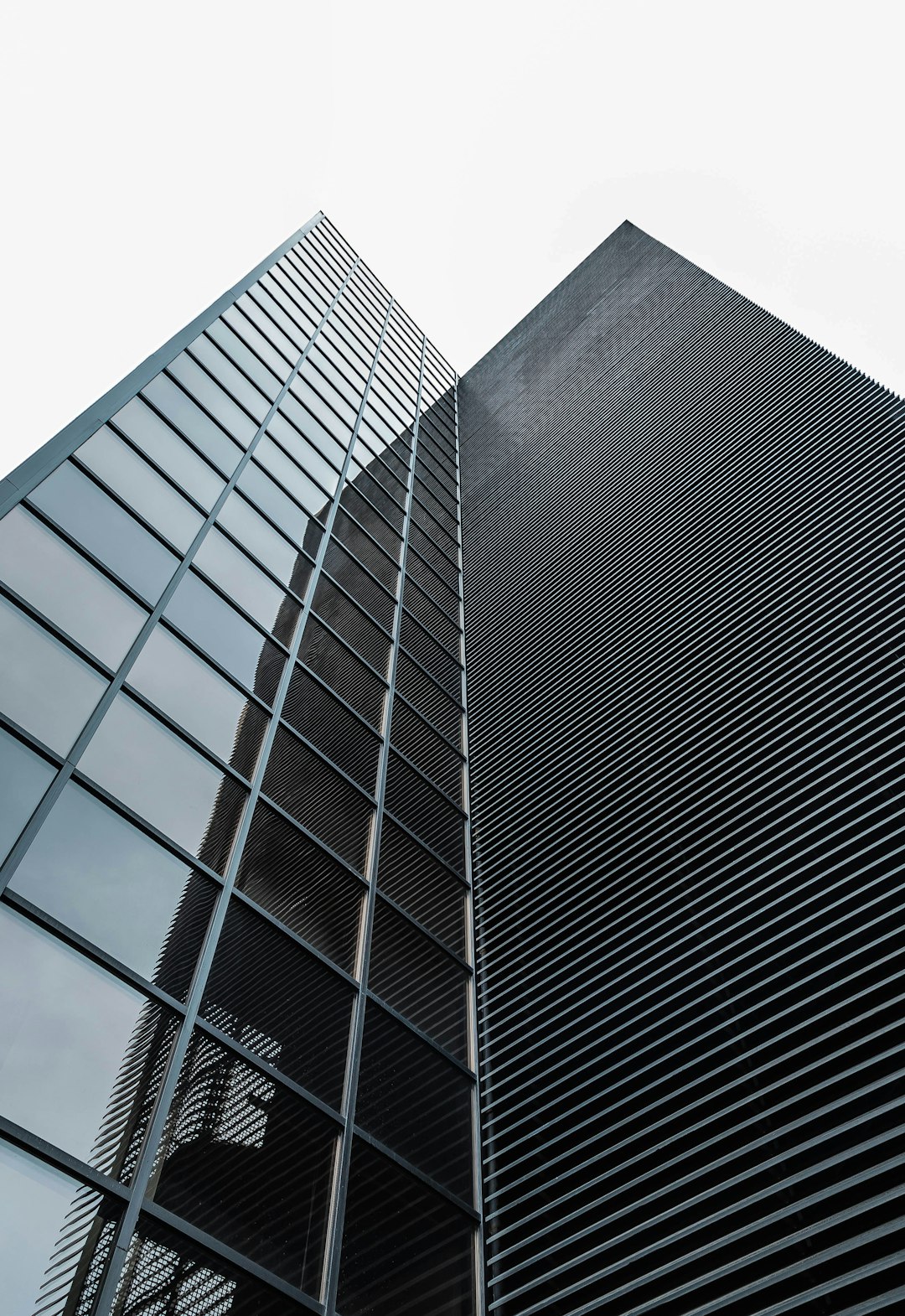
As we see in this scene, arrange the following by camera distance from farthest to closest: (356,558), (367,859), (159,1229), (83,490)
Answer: (356,558) → (367,859) → (83,490) → (159,1229)

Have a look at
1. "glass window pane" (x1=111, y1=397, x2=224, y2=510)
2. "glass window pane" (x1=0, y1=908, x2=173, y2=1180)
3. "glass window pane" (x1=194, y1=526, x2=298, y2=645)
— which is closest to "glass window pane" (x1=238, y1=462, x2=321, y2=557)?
"glass window pane" (x1=111, y1=397, x2=224, y2=510)

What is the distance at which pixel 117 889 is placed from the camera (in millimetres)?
5742

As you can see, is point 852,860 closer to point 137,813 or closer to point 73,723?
point 137,813

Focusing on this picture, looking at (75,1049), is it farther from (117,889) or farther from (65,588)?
(65,588)

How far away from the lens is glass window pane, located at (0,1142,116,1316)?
4086 millimetres

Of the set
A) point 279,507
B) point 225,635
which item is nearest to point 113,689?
point 225,635

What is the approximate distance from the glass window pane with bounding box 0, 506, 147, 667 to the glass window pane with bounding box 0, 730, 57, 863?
111 centimetres

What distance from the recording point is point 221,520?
9227 mm

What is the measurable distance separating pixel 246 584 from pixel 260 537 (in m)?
0.86

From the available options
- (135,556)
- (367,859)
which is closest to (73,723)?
(135,556)

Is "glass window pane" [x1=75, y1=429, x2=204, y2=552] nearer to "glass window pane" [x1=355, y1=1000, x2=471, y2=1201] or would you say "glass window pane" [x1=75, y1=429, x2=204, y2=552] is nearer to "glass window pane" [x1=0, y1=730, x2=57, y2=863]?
"glass window pane" [x1=0, y1=730, x2=57, y2=863]

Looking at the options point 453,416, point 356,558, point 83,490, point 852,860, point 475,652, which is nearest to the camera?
point 852,860

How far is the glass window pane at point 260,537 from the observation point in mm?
9398

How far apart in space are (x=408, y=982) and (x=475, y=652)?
5.47m
